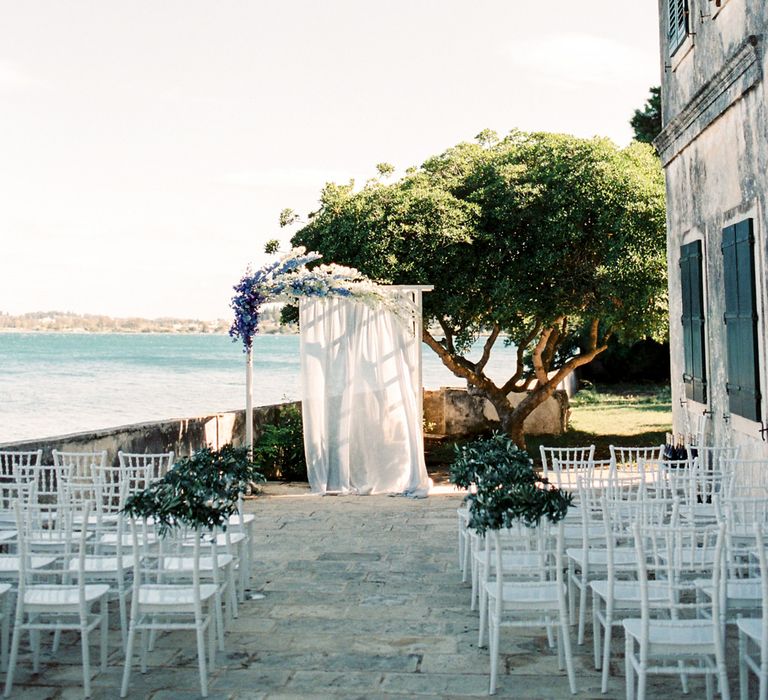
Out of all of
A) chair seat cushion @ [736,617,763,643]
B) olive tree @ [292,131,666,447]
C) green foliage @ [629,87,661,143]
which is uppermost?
green foliage @ [629,87,661,143]

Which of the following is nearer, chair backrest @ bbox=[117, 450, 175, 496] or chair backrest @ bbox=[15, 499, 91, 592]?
chair backrest @ bbox=[15, 499, 91, 592]

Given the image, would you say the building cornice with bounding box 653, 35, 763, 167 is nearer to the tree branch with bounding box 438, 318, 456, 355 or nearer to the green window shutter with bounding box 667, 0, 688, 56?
the green window shutter with bounding box 667, 0, 688, 56

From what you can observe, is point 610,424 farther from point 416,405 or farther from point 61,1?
point 61,1

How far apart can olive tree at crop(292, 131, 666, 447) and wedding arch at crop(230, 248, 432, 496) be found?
38.4 inches

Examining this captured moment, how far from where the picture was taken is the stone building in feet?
21.0

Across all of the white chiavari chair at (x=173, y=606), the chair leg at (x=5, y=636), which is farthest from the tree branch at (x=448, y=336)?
the chair leg at (x=5, y=636)

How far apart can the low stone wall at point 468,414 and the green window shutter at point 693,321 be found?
594 centimetres

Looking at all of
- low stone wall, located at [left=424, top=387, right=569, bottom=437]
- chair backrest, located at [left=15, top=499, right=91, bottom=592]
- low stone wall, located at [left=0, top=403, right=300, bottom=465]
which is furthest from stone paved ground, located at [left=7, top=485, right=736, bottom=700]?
low stone wall, located at [left=424, top=387, right=569, bottom=437]

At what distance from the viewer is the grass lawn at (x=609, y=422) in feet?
44.4

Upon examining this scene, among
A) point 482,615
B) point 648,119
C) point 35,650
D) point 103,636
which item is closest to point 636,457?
point 482,615

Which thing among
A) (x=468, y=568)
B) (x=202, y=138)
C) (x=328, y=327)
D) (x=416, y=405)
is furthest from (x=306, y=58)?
(x=202, y=138)

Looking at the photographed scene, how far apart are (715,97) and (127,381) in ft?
165

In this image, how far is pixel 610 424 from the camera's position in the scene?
53.7ft

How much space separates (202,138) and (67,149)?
6.29m
